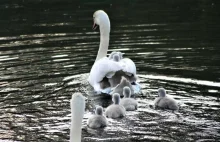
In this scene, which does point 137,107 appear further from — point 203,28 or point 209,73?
point 203,28

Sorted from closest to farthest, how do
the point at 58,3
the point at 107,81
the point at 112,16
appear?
1. the point at 107,81
2. the point at 112,16
3. the point at 58,3

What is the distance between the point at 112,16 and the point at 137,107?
13.1 meters

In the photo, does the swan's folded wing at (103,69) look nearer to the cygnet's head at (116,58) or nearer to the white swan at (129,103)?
the cygnet's head at (116,58)

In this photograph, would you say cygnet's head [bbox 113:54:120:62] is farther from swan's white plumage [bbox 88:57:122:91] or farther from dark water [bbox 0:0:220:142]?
dark water [bbox 0:0:220:142]

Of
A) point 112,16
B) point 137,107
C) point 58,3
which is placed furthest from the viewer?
point 58,3

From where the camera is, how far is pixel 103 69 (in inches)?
549

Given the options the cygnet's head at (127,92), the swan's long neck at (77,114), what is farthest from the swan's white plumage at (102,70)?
the swan's long neck at (77,114)

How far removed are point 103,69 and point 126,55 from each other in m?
3.69

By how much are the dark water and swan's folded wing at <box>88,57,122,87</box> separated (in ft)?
1.27

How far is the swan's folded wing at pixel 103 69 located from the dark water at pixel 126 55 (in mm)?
386

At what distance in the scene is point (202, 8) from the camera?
26391 mm

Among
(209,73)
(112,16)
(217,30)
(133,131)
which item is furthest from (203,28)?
(133,131)

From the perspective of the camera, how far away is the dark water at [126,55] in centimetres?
1129

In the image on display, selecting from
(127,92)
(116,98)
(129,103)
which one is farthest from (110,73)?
(129,103)
